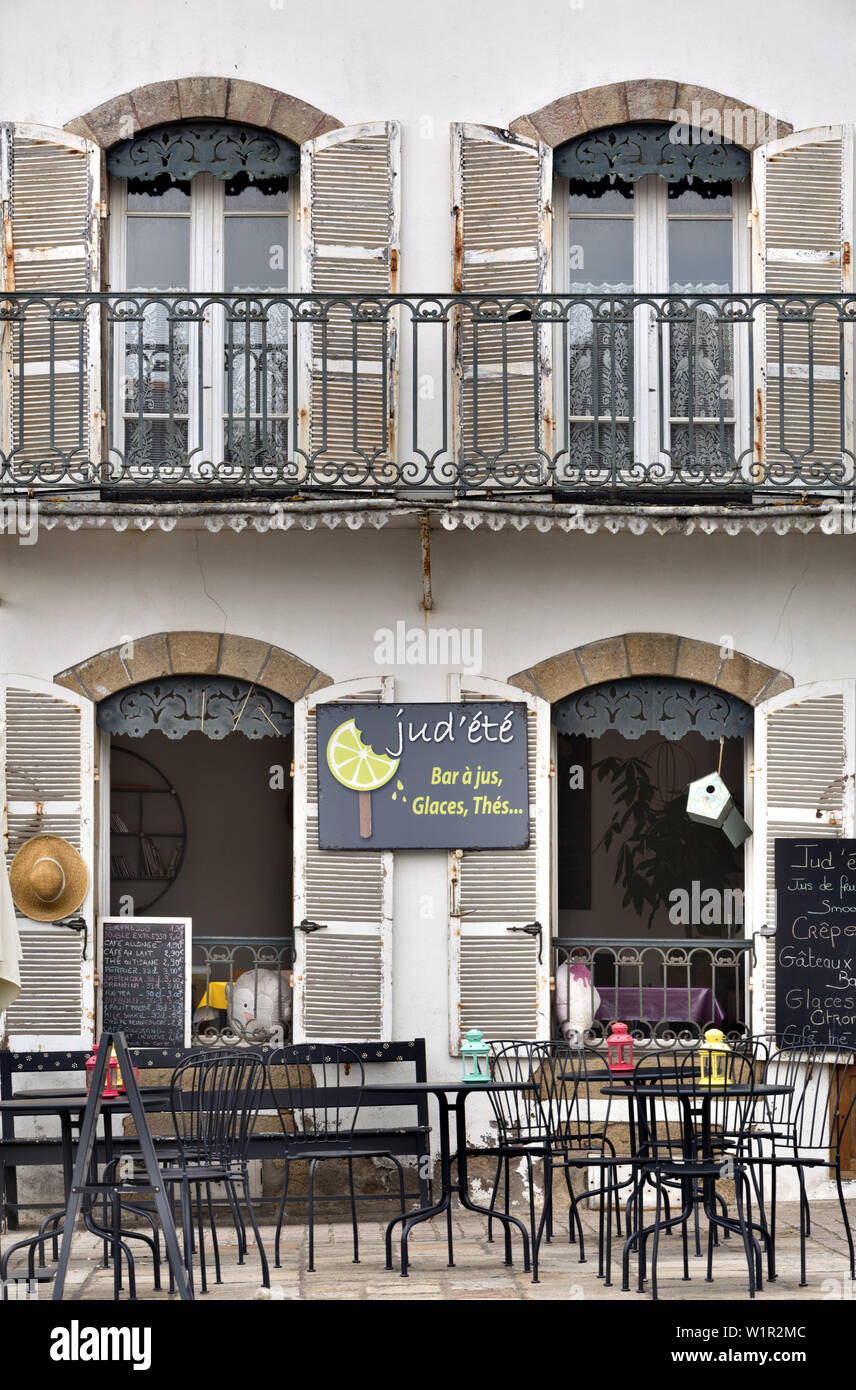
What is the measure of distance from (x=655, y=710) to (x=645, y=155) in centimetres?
297

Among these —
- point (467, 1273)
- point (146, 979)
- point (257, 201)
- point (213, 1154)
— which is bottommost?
point (467, 1273)

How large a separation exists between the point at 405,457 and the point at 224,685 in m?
1.51

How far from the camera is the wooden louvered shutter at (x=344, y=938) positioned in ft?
31.0

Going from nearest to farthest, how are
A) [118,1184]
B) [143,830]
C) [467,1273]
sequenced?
[118,1184]
[467,1273]
[143,830]

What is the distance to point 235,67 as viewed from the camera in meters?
9.84

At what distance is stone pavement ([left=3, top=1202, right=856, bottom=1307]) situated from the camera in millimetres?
6895

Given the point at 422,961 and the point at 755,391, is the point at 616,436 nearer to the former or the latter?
the point at 755,391

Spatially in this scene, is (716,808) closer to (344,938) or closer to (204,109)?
(344,938)

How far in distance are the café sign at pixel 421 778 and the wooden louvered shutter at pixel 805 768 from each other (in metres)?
1.25

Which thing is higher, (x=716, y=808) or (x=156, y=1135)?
(x=716, y=808)

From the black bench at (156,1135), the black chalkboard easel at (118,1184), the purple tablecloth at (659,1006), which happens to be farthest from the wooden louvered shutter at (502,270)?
the black chalkboard easel at (118,1184)

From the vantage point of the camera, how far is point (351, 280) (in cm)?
975

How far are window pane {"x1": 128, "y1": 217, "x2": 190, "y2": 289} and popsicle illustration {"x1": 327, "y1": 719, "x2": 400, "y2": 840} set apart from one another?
8.66ft

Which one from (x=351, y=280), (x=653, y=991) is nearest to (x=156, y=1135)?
(x=653, y=991)
